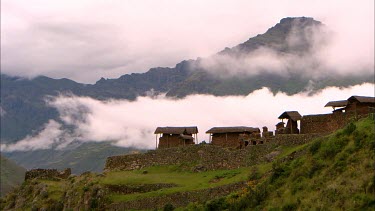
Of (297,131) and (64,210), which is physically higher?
(297,131)

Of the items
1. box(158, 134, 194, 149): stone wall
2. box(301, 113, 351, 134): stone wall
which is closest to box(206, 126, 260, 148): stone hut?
box(158, 134, 194, 149): stone wall

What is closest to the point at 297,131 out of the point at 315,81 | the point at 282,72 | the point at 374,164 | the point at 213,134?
the point at 213,134

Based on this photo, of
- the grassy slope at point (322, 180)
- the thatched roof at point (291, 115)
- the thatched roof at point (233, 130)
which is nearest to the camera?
the grassy slope at point (322, 180)

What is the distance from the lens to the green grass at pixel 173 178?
51.1 meters

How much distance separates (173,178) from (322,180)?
2190 centimetres

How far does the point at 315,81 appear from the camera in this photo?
17138cm

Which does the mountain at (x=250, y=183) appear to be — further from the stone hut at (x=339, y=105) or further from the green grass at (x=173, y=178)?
the stone hut at (x=339, y=105)

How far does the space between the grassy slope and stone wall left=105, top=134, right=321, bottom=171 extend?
7.01 meters

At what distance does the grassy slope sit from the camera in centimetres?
3381

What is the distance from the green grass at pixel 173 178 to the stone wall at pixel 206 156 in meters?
1.21

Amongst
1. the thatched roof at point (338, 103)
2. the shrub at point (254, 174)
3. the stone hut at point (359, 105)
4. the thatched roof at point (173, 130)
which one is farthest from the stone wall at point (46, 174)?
the stone hut at point (359, 105)

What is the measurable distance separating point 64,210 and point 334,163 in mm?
33479

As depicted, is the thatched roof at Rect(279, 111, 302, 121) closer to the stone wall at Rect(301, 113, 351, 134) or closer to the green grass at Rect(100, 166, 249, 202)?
the stone wall at Rect(301, 113, 351, 134)

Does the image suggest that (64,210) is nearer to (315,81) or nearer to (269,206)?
(269,206)
